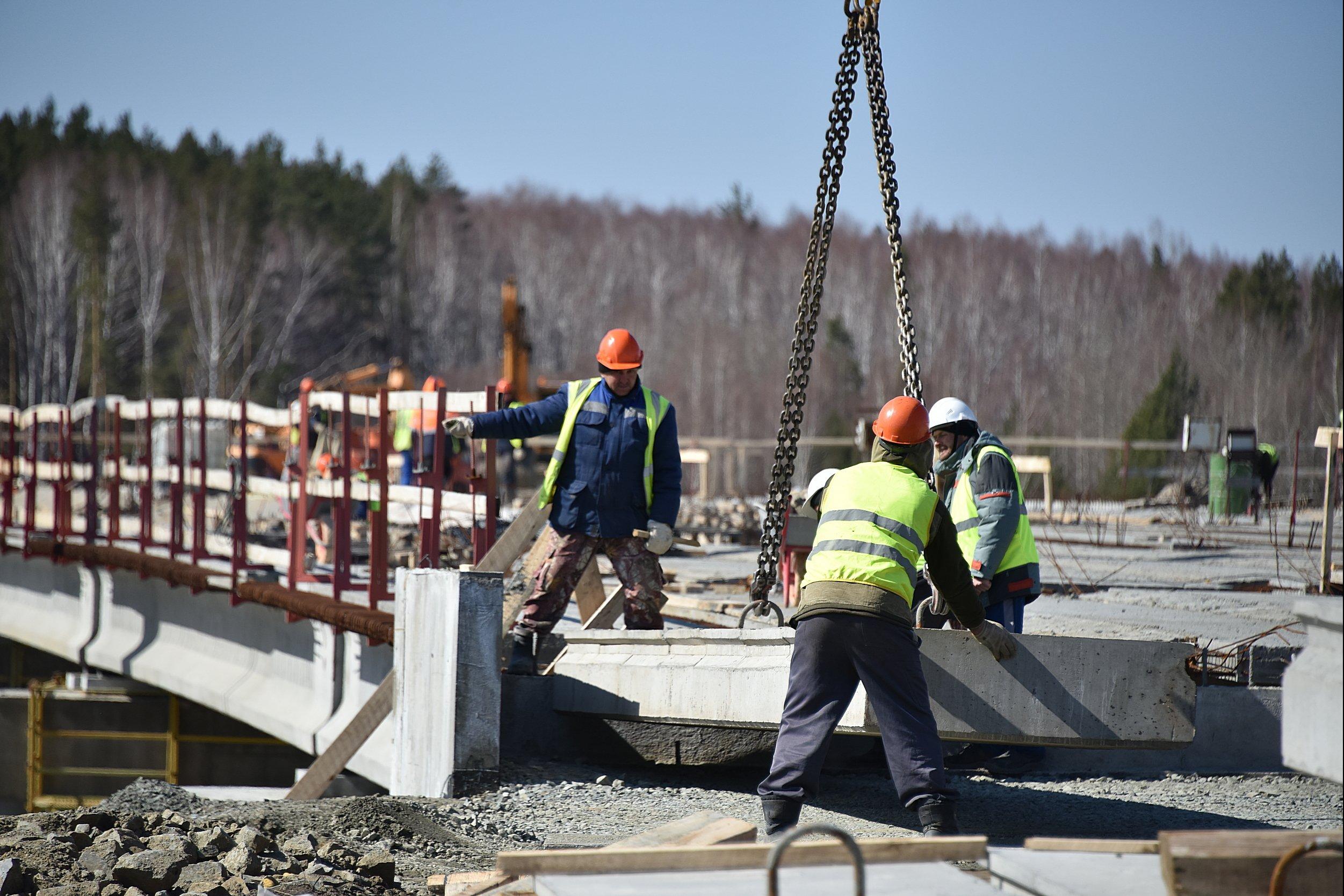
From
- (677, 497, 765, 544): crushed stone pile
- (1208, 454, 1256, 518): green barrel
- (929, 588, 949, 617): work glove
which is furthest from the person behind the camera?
(1208, 454, 1256, 518): green barrel

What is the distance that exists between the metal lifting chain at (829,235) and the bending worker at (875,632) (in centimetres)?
124

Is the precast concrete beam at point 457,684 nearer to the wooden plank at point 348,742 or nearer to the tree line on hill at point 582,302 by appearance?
the wooden plank at point 348,742

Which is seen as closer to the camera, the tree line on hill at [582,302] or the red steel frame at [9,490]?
the red steel frame at [9,490]

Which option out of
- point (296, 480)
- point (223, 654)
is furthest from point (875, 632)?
point (223, 654)

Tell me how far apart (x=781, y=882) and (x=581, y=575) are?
343cm

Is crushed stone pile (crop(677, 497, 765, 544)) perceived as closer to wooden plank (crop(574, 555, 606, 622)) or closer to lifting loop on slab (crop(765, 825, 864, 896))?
wooden plank (crop(574, 555, 606, 622))

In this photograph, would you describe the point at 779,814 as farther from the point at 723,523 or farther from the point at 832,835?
the point at 723,523

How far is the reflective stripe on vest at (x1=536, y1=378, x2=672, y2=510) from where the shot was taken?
21.3 feet

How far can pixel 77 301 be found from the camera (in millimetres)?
43938

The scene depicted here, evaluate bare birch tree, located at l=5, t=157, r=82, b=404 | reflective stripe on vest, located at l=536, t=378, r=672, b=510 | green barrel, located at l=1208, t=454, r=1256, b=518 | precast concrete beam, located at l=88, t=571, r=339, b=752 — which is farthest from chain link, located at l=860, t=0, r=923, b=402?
bare birch tree, located at l=5, t=157, r=82, b=404

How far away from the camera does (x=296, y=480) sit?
9602 millimetres

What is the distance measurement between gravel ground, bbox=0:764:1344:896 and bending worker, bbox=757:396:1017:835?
750 millimetres

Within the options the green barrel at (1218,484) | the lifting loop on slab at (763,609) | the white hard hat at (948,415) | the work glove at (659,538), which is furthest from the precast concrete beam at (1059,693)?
the green barrel at (1218,484)

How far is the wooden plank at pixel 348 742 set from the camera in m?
6.97
